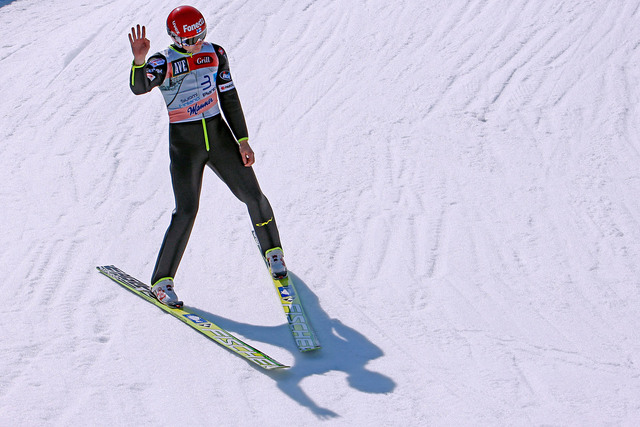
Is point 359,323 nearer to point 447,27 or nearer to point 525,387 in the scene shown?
point 525,387

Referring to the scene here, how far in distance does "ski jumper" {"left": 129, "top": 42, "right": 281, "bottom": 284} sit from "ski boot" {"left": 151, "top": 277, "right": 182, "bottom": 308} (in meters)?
0.04

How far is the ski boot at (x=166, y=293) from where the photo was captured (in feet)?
16.4

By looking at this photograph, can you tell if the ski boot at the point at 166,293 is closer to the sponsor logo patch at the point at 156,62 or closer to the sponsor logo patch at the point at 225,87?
the sponsor logo patch at the point at 225,87

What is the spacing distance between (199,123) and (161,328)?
1.39 m

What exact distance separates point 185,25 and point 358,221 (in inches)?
90.8

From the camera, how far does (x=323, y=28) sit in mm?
9953

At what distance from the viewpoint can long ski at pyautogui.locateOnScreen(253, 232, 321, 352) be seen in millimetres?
4578

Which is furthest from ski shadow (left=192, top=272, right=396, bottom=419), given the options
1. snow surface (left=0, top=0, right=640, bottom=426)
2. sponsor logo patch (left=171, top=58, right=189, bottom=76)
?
sponsor logo patch (left=171, top=58, right=189, bottom=76)

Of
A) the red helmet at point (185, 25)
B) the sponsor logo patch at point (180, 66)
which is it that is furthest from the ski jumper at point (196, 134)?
the red helmet at point (185, 25)

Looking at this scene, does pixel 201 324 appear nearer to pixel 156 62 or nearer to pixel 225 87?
pixel 225 87

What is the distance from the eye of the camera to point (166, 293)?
5.01 metres

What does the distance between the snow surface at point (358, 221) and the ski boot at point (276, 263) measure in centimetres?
17

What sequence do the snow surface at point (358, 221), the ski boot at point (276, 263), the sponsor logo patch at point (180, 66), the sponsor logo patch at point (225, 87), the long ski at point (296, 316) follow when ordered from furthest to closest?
the ski boot at point (276, 263) < the sponsor logo patch at point (225, 87) < the sponsor logo patch at point (180, 66) < the long ski at point (296, 316) < the snow surface at point (358, 221)

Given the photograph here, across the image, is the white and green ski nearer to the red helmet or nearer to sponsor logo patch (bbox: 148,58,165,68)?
sponsor logo patch (bbox: 148,58,165,68)
